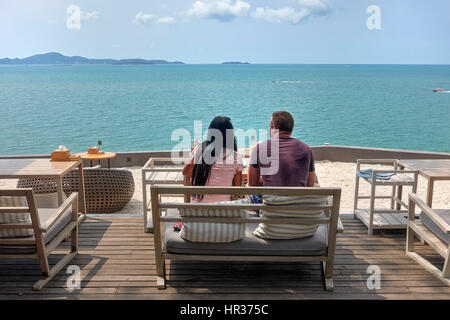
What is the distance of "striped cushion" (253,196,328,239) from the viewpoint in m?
2.56

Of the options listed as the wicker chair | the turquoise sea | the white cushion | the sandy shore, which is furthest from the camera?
the turquoise sea

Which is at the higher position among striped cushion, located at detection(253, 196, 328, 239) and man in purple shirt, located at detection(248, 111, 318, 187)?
man in purple shirt, located at detection(248, 111, 318, 187)

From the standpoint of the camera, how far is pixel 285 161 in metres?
2.86

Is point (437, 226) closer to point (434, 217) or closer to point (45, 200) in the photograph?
point (434, 217)

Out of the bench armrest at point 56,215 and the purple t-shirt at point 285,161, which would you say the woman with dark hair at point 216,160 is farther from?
the bench armrest at point 56,215

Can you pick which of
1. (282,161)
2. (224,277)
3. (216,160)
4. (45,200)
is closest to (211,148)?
(216,160)

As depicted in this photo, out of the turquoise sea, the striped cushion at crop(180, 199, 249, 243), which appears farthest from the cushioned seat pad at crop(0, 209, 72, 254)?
the turquoise sea

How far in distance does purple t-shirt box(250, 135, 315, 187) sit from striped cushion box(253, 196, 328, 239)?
0.91 ft

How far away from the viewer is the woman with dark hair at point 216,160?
2.93 metres

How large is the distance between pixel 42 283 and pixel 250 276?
4.49 feet

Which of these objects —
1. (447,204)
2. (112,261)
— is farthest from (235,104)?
(112,261)

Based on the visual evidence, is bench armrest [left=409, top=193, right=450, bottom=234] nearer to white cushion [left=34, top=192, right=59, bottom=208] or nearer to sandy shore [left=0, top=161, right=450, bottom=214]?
sandy shore [left=0, top=161, right=450, bottom=214]

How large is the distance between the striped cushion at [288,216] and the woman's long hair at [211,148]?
513 millimetres

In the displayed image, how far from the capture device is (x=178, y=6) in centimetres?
10638
